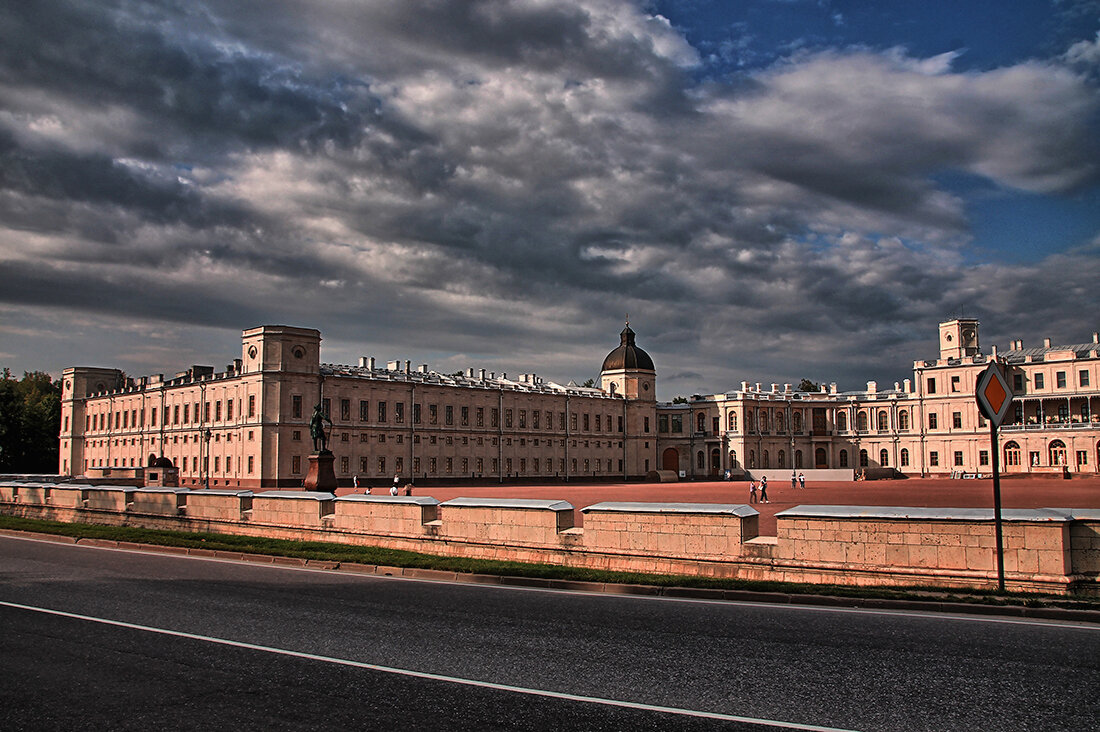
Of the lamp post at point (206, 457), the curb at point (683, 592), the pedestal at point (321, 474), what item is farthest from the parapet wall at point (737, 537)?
the lamp post at point (206, 457)

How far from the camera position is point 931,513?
14.6m

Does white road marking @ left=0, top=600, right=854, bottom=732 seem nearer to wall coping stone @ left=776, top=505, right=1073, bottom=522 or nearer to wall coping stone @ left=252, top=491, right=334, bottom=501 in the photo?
wall coping stone @ left=776, top=505, right=1073, bottom=522

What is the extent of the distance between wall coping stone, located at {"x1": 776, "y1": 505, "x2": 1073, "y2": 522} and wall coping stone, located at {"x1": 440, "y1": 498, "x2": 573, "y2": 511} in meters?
5.17

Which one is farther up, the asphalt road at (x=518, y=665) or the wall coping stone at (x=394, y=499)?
the wall coping stone at (x=394, y=499)

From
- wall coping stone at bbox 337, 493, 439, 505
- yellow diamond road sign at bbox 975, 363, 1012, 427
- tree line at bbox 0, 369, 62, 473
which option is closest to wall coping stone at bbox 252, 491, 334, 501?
wall coping stone at bbox 337, 493, 439, 505

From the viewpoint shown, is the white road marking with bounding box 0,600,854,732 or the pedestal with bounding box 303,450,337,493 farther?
the pedestal with bounding box 303,450,337,493

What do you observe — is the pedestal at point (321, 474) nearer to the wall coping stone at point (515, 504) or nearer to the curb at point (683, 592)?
the curb at point (683, 592)

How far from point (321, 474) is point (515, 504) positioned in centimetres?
1631

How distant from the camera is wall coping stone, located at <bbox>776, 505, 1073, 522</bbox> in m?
13.5

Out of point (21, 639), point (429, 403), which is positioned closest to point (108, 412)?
point (429, 403)

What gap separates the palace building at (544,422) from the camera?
7431 cm

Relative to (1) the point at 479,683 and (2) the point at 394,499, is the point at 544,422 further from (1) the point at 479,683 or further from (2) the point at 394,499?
(1) the point at 479,683

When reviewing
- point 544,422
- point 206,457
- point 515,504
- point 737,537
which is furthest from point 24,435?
point 737,537

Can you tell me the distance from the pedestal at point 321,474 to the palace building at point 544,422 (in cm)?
3766
